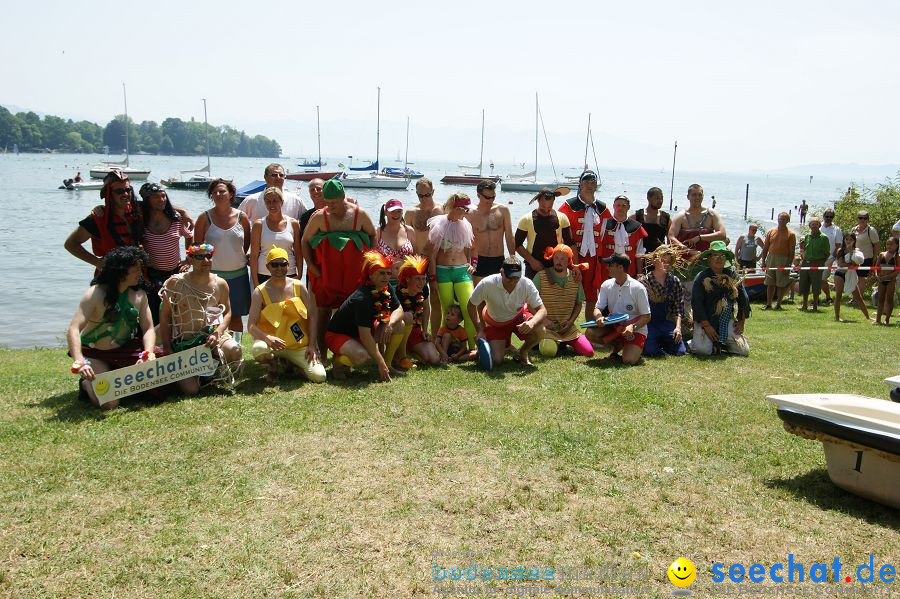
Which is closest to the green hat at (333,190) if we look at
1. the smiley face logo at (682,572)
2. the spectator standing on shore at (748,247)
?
the smiley face logo at (682,572)

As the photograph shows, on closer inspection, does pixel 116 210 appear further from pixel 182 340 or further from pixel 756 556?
pixel 756 556

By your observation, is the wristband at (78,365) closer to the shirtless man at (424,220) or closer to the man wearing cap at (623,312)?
the shirtless man at (424,220)

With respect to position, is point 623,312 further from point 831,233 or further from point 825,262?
point 831,233

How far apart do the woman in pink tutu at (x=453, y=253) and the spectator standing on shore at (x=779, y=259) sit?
7.97 meters

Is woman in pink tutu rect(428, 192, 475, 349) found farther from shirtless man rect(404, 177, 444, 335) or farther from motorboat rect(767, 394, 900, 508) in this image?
motorboat rect(767, 394, 900, 508)

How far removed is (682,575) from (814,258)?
37.5 feet

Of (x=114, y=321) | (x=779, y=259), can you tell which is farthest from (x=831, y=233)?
(x=114, y=321)

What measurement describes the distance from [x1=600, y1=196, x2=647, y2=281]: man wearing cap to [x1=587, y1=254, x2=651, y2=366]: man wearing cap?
801 mm

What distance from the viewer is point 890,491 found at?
13.1 feet

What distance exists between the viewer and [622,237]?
8586 mm

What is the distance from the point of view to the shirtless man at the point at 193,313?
6.23 meters

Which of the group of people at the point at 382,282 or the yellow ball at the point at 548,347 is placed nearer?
the group of people at the point at 382,282

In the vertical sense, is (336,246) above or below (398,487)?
above

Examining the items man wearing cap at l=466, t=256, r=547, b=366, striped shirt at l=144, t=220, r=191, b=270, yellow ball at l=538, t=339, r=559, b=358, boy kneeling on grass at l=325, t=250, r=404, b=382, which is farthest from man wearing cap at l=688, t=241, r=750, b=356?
striped shirt at l=144, t=220, r=191, b=270
